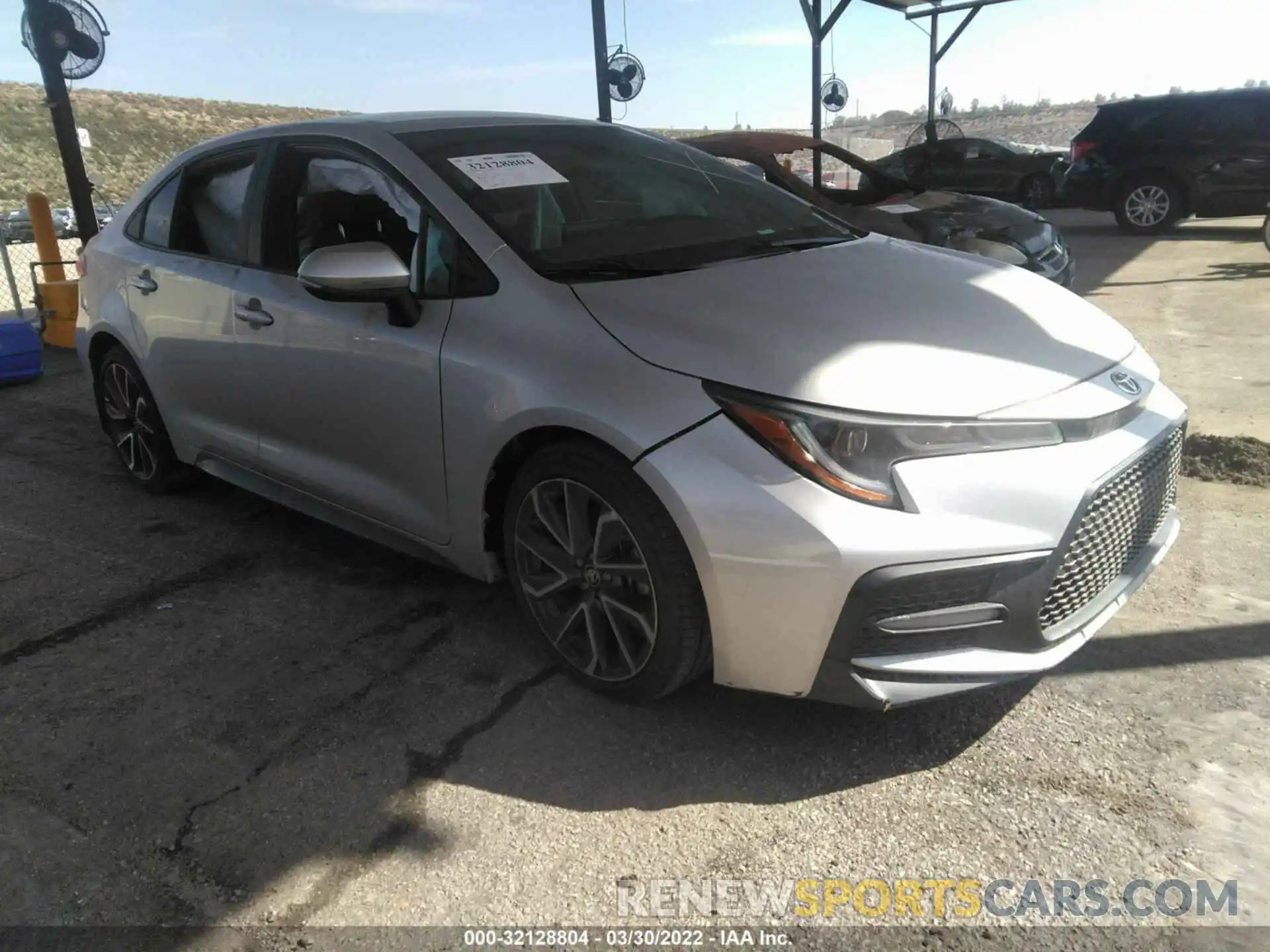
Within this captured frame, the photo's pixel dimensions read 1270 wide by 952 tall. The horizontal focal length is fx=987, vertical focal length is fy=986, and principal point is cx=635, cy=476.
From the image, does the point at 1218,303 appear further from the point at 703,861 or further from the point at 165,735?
the point at 165,735

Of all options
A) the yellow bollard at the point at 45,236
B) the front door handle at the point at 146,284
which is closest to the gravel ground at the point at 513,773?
the front door handle at the point at 146,284

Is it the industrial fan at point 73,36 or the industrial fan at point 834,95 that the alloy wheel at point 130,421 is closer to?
the industrial fan at point 73,36

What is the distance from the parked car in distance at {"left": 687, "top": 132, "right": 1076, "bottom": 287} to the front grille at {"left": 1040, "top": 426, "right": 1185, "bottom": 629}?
430cm

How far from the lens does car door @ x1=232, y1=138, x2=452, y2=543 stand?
9.89 ft

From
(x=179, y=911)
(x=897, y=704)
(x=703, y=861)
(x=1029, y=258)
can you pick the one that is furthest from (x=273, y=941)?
(x=1029, y=258)

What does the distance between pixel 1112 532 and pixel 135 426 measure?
4155 millimetres

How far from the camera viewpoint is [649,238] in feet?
10.2

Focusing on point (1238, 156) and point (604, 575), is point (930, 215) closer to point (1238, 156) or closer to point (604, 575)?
point (604, 575)

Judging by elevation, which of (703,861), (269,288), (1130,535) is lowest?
(703,861)

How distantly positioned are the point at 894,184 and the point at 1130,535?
20.4 ft

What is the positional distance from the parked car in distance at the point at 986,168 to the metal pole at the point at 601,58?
803 cm

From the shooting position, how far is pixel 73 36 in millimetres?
8516

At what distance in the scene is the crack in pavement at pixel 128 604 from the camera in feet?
10.9

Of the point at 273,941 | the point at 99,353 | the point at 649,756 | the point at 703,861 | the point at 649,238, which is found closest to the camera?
the point at 273,941
